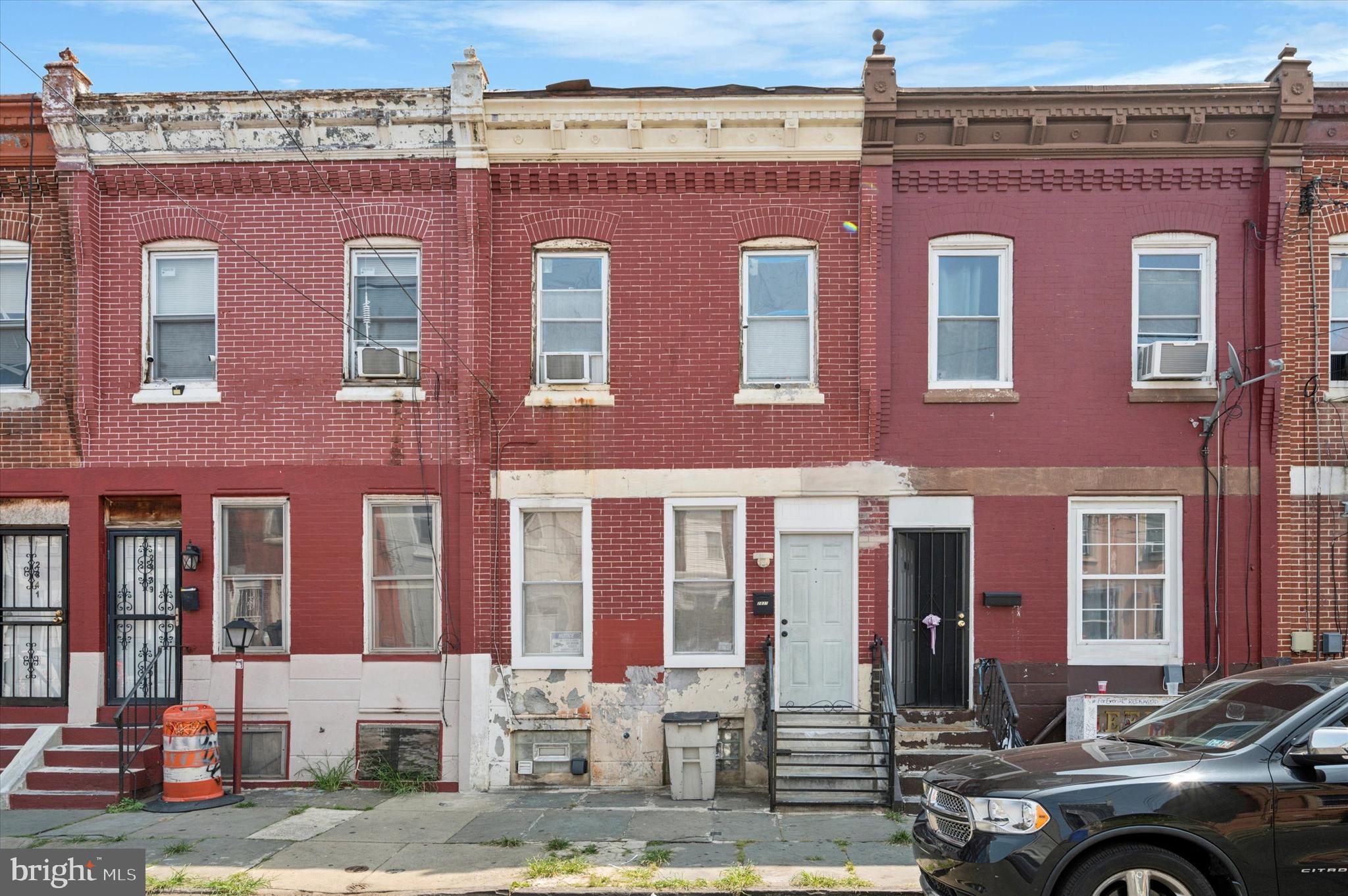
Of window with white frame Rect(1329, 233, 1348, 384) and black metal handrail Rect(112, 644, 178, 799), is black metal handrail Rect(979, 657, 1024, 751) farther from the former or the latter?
black metal handrail Rect(112, 644, 178, 799)

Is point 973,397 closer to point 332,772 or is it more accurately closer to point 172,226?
point 332,772

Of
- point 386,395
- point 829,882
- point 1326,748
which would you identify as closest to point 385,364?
point 386,395

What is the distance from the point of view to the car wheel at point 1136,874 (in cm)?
603

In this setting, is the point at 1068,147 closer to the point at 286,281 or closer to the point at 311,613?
the point at 286,281

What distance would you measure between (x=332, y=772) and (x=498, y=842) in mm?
3240

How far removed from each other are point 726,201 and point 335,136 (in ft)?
15.0

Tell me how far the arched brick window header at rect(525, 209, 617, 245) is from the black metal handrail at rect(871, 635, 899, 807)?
5552 mm

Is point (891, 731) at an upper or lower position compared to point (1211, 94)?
lower

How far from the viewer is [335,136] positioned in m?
12.1

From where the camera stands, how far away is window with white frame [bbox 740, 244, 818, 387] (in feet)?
39.9

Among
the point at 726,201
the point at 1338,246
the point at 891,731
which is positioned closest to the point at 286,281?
the point at 726,201

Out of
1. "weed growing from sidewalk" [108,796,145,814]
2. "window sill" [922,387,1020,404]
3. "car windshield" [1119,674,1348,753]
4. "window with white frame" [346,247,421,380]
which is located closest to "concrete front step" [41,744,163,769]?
"weed growing from sidewalk" [108,796,145,814]

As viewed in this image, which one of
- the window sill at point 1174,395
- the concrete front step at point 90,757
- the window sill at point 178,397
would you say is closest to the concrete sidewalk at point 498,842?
the concrete front step at point 90,757

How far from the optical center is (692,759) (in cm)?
1104
